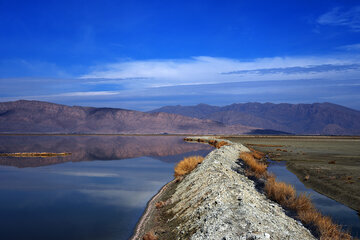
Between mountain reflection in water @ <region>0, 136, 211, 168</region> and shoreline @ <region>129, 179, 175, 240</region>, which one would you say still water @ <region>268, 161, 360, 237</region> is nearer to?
shoreline @ <region>129, 179, 175, 240</region>

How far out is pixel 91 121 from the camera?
166 m

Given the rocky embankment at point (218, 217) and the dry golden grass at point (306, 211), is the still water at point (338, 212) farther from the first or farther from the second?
the rocky embankment at point (218, 217)

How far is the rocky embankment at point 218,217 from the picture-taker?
7.25m

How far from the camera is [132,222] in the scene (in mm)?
11062

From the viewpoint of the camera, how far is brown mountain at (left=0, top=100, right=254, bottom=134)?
498ft

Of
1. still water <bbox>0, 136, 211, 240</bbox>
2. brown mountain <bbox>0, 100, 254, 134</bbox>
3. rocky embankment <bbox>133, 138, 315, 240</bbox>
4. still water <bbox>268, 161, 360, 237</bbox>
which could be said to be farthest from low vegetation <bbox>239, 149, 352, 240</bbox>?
brown mountain <bbox>0, 100, 254, 134</bbox>

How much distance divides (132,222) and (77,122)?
160 m

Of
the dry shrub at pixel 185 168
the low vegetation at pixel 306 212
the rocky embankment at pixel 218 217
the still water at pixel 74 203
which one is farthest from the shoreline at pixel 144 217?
the low vegetation at pixel 306 212

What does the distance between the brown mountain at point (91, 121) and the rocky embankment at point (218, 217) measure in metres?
148

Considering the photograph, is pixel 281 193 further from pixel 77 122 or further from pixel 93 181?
pixel 77 122

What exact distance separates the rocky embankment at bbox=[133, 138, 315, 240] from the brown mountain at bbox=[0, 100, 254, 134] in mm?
147835

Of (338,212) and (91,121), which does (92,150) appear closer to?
(338,212)

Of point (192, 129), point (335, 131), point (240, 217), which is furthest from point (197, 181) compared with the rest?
point (335, 131)

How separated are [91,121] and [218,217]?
165m
